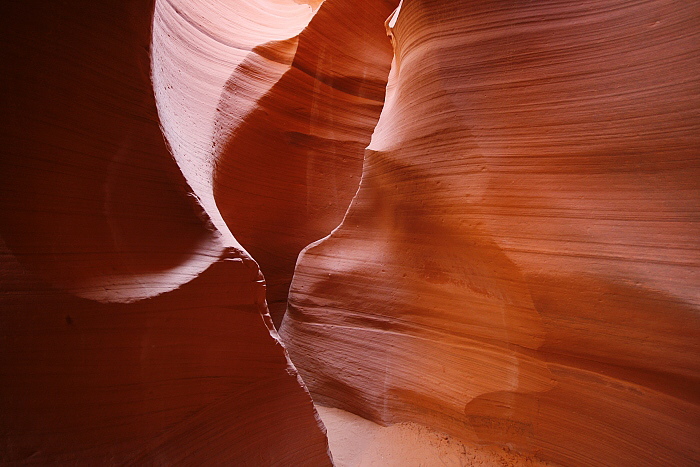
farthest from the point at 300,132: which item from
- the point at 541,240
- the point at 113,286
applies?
the point at 113,286

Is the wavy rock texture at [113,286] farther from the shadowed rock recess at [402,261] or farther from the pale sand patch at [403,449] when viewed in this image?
the pale sand patch at [403,449]

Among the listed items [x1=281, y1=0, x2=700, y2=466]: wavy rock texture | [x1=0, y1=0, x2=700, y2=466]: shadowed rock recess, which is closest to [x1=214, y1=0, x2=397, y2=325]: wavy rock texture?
[x1=0, y1=0, x2=700, y2=466]: shadowed rock recess

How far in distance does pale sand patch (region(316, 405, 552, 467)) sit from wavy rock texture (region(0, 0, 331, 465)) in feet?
1.79

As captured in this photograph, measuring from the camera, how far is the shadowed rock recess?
1686mm

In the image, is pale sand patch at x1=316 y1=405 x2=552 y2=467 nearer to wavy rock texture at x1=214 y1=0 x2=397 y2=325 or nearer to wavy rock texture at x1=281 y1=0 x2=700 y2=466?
wavy rock texture at x1=281 y1=0 x2=700 y2=466

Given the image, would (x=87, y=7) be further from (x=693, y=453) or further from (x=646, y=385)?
(x=693, y=453)

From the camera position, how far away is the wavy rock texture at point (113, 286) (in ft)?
5.27

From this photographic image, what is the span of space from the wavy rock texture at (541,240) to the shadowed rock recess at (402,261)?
14 mm

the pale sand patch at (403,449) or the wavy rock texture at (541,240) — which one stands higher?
the wavy rock texture at (541,240)

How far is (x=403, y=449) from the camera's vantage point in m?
2.72

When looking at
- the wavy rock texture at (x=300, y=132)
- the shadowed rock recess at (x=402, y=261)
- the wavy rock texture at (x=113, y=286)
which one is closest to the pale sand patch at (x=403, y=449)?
the shadowed rock recess at (x=402, y=261)

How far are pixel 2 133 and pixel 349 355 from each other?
252 cm

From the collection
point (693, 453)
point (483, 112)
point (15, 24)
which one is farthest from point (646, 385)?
point (15, 24)

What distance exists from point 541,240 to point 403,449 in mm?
1637
